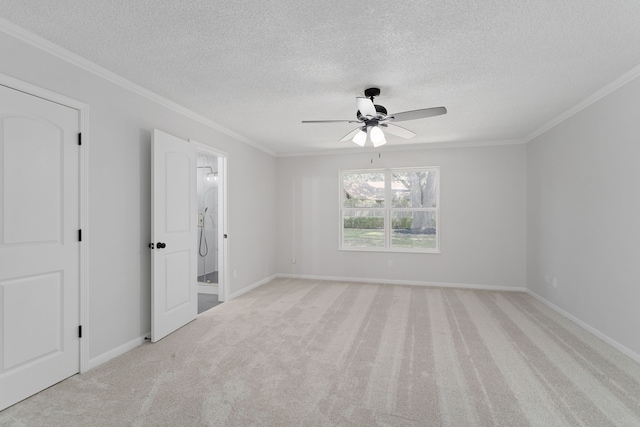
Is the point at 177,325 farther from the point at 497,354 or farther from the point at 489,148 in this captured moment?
the point at 489,148

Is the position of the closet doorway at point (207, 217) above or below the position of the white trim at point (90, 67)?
below

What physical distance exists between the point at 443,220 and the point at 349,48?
13.0 feet

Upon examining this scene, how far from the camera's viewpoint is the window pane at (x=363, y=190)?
19.3ft

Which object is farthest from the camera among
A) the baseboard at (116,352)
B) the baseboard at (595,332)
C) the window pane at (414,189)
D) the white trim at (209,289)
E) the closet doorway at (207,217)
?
the closet doorway at (207,217)

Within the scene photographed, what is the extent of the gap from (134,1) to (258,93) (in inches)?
56.0

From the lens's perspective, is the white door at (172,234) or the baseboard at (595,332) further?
the white door at (172,234)

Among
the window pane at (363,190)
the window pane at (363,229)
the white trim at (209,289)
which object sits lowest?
the white trim at (209,289)

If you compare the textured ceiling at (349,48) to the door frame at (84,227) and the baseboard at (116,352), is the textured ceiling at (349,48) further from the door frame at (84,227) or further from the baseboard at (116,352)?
the baseboard at (116,352)

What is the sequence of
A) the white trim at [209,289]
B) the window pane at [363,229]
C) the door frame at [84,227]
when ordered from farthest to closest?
the window pane at [363,229]
the white trim at [209,289]
the door frame at [84,227]

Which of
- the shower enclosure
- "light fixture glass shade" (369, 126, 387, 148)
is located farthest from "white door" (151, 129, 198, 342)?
the shower enclosure

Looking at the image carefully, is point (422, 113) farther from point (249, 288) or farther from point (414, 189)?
point (249, 288)

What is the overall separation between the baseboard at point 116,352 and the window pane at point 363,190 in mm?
4022

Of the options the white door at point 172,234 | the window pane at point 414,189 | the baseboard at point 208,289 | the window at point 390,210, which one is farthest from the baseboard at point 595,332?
the baseboard at point 208,289

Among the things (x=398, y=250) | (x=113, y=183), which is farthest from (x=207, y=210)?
(x=398, y=250)
